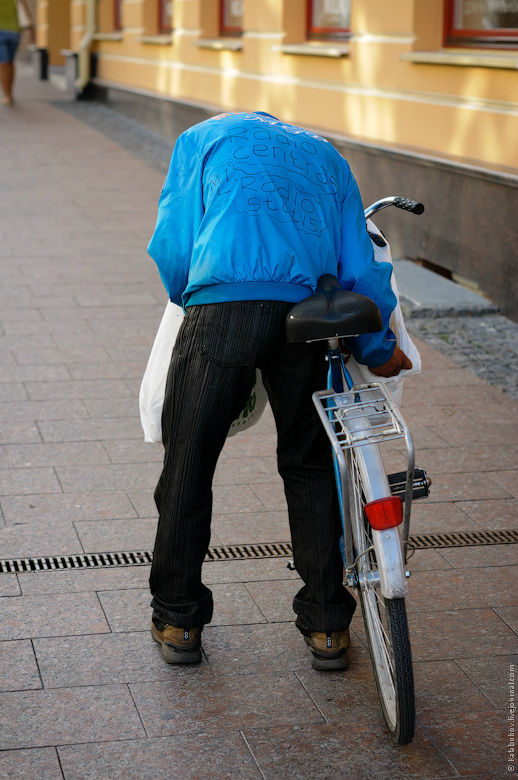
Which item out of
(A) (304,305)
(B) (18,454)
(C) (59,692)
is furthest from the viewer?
(B) (18,454)

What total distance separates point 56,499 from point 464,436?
1902 millimetres

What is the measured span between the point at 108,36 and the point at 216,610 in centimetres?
1620

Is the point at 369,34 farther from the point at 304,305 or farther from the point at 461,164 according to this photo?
the point at 304,305

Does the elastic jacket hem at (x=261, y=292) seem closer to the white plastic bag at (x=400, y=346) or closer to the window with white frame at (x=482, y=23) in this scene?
the white plastic bag at (x=400, y=346)

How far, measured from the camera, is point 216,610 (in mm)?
3662

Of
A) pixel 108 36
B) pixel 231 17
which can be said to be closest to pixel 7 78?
pixel 108 36

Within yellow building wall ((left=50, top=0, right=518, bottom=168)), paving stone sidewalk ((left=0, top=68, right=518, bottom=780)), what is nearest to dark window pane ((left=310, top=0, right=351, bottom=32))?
yellow building wall ((left=50, top=0, right=518, bottom=168))

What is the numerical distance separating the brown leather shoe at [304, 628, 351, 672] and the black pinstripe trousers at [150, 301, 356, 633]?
0.10ft

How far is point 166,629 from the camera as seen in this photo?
3.34 m

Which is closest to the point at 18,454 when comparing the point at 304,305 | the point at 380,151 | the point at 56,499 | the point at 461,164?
the point at 56,499

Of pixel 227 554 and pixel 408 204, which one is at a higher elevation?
pixel 408 204

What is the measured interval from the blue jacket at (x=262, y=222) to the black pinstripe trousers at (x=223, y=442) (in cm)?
9

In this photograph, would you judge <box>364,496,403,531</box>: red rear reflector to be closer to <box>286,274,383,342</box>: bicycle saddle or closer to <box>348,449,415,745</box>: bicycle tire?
<box>348,449,415,745</box>: bicycle tire

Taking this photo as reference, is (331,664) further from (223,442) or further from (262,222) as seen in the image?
(262,222)
